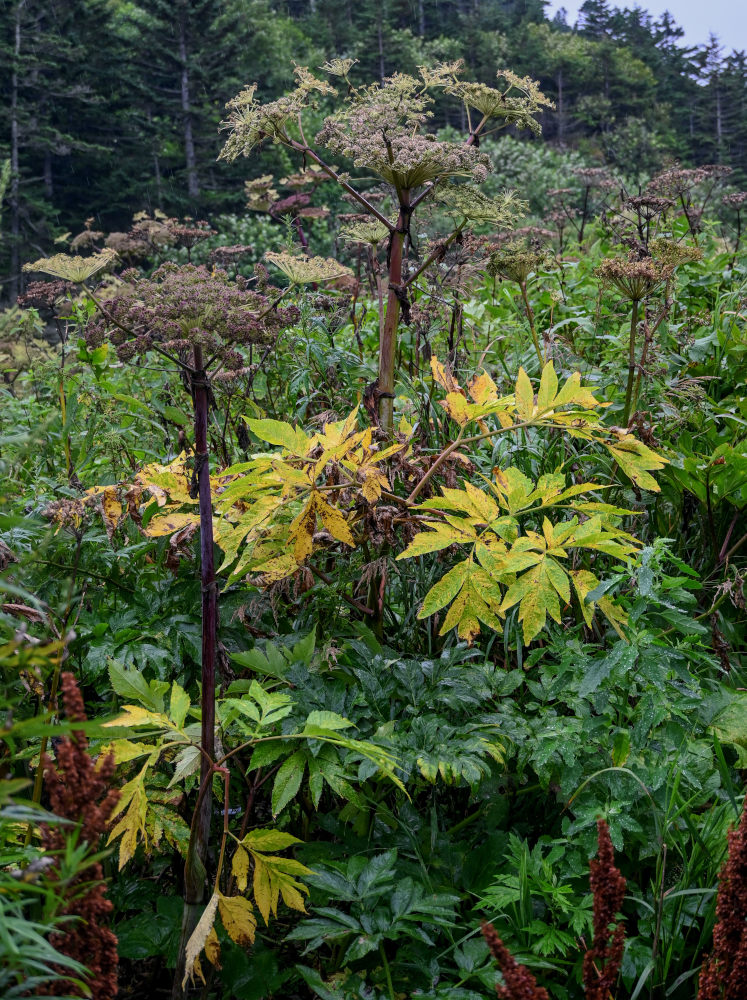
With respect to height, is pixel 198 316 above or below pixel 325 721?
above

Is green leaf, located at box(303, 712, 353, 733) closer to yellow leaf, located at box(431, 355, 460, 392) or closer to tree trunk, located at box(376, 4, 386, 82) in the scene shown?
yellow leaf, located at box(431, 355, 460, 392)

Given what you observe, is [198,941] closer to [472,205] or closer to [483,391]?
[483,391]

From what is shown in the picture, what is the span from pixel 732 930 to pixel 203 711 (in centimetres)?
86

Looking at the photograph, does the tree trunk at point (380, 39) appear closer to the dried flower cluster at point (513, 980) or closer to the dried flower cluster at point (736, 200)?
the dried flower cluster at point (736, 200)

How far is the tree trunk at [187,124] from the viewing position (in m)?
32.0

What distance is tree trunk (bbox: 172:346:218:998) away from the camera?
1327 mm

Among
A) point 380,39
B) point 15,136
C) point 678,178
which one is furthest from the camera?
point 380,39

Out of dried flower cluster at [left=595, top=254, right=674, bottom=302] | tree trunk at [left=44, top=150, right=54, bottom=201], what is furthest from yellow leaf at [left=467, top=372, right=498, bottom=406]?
tree trunk at [left=44, top=150, right=54, bottom=201]

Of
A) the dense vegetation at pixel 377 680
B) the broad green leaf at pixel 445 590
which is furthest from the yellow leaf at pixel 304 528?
the broad green leaf at pixel 445 590

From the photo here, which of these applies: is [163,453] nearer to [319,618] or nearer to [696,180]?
[319,618]

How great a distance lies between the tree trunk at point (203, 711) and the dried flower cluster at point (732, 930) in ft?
2.61

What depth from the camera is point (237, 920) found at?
1.28 metres

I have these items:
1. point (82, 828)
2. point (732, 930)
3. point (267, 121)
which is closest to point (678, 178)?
point (267, 121)

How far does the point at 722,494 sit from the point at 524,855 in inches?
53.6
